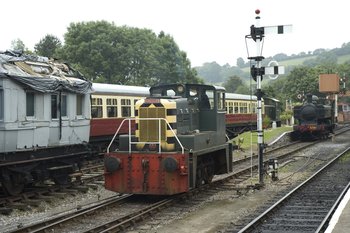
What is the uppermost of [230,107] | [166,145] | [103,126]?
[230,107]

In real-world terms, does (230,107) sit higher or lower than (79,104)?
higher

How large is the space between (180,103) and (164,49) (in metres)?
42.7

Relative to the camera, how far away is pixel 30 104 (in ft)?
39.6

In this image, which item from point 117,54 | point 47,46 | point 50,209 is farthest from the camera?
point 47,46

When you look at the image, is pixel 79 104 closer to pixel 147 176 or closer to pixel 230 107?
pixel 147 176

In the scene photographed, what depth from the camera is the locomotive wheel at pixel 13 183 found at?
38.1 ft

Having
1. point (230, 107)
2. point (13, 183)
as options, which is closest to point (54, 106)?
point (13, 183)

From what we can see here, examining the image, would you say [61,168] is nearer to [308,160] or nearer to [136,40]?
[308,160]

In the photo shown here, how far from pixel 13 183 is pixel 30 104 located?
2.07 meters

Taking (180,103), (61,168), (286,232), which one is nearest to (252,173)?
(180,103)

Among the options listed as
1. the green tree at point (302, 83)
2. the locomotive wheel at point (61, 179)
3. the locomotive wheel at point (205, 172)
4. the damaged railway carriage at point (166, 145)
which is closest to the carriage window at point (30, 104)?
the locomotive wheel at point (61, 179)

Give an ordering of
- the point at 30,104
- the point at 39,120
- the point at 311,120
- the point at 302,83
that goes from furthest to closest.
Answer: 1. the point at 302,83
2. the point at 311,120
3. the point at 39,120
4. the point at 30,104

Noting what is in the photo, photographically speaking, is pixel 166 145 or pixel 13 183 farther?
pixel 13 183

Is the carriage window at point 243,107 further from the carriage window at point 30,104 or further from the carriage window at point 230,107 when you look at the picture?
the carriage window at point 30,104
